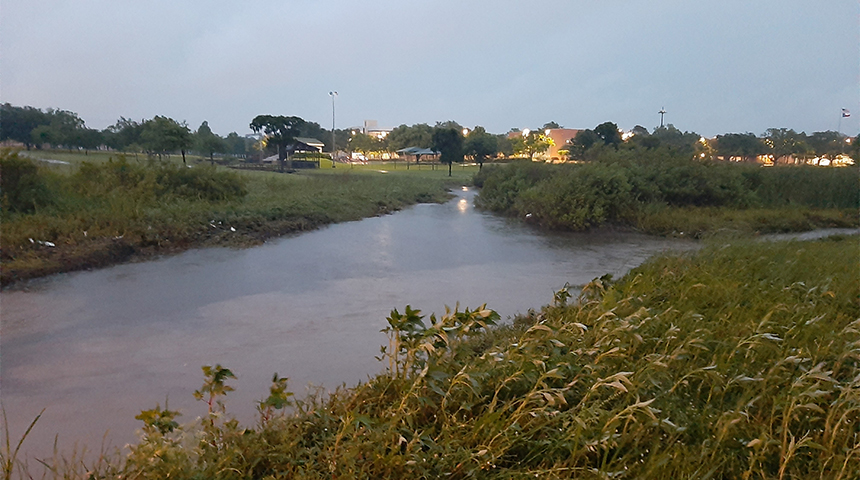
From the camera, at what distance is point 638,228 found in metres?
14.8

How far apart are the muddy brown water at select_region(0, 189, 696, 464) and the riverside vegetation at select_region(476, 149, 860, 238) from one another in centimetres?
309

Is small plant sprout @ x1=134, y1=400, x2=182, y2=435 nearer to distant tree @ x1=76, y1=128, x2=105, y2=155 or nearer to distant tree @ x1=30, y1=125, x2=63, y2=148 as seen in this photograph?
distant tree @ x1=30, y1=125, x2=63, y2=148

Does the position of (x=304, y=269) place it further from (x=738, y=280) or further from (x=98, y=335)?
(x=738, y=280)

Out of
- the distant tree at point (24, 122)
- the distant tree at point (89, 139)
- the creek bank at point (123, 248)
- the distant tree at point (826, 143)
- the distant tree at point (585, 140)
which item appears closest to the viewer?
the creek bank at point (123, 248)

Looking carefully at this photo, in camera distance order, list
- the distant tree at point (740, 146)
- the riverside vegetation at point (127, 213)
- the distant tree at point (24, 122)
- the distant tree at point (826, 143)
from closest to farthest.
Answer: the riverside vegetation at point (127, 213), the distant tree at point (24, 122), the distant tree at point (826, 143), the distant tree at point (740, 146)

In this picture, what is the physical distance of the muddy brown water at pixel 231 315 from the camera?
422cm

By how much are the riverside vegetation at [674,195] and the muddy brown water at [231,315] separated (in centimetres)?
309

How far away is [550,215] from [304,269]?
8.28 meters

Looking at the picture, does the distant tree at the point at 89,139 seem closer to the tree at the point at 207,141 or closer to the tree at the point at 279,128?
the tree at the point at 207,141

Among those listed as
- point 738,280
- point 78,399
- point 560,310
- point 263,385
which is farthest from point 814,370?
point 78,399

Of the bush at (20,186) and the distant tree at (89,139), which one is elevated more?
the distant tree at (89,139)

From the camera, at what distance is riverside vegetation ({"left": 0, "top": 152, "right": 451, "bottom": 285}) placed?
8352 millimetres

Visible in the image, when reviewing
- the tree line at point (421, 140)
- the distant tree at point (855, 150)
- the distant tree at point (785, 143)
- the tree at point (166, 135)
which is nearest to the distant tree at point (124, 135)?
the tree line at point (421, 140)

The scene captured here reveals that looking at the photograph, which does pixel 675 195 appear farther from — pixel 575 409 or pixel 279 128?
pixel 279 128
